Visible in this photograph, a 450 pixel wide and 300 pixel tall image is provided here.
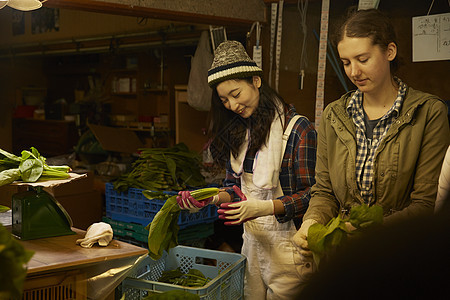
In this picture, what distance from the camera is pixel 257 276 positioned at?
96.9 inches

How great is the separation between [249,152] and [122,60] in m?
4.82

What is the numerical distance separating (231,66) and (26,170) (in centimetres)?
100

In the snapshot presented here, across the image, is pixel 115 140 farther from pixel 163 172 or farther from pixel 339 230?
pixel 339 230

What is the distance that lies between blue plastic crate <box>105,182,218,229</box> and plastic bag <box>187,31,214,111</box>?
0.99 metres

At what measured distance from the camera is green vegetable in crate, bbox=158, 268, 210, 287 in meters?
2.35

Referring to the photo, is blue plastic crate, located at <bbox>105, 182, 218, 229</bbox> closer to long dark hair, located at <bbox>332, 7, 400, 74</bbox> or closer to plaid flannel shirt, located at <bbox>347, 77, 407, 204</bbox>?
plaid flannel shirt, located at <bbox>347, 77, 407, 204</bbox>

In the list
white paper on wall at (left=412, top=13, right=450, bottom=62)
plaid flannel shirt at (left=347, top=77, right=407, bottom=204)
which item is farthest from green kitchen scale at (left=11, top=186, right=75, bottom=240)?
white paper on wall at (left=412, top=13, right=450, bottom=62)

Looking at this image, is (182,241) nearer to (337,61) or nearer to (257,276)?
(257,276)

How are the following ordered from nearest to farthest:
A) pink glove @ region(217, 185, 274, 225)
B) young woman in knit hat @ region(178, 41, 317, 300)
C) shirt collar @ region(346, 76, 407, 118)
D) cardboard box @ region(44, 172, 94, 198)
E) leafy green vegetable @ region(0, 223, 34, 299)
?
leafy green vegetable @ region(0, 223, 34, 299) → shirt collar @ region(346, 76, 407, 118) → pink glove @ region(217, 185, 274, 225) → young woman in knit hat @ region(178, 41, 317, 300) → cardboard box @ region(44, 172, 94, 198)

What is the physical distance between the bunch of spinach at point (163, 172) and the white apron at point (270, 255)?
1114 mm

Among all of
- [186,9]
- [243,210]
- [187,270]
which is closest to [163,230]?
[243,210]

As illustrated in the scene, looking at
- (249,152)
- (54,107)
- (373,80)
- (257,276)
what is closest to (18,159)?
(249,152)

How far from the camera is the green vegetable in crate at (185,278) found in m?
2.35

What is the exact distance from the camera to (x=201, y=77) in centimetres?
410
